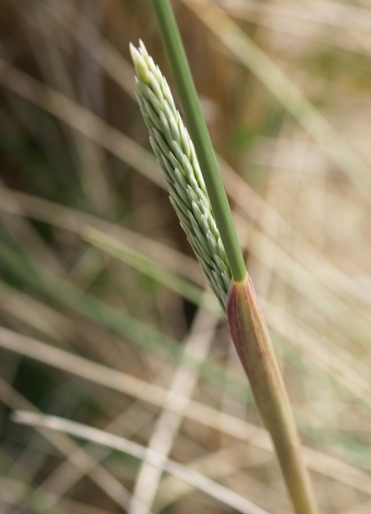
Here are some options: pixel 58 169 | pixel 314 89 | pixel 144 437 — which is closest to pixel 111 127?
pixel 58 169

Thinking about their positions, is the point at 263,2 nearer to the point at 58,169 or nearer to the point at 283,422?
the point at 58,169

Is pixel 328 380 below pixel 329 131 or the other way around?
below

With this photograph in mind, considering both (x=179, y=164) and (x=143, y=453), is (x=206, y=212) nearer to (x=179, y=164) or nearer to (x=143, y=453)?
(x=179, y=164)

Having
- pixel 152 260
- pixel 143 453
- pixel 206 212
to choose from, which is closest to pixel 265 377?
pixel 206 212

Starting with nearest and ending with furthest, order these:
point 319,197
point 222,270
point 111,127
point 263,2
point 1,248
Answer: point 222,270
point 1,248
point 263,2
point 111,127
point 319,197

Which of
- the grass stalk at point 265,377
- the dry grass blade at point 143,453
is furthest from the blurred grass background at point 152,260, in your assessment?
the grass stalk at point 265,377

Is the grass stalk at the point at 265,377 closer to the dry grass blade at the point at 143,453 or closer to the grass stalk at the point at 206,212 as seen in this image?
the grass stalk at the point at 206,212

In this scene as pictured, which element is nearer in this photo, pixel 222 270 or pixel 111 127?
pixel 222 270
